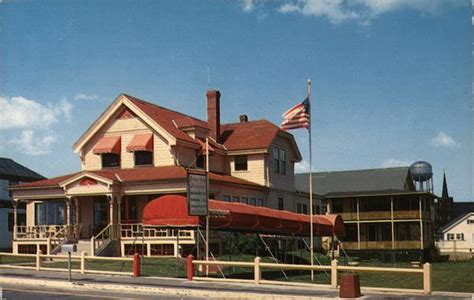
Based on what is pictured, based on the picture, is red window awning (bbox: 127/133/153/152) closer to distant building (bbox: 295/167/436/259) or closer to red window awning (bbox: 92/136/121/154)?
red window awning (bbox: 92/136/121/154)

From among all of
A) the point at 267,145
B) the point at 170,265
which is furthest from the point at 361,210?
the point at 170,265

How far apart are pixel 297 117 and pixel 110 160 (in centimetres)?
1841

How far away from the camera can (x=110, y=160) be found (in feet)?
144

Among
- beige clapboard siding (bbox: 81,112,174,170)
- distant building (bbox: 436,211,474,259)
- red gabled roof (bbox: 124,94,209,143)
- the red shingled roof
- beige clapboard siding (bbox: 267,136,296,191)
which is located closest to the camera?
the red shingled roof

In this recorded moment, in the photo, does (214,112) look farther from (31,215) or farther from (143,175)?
(31,215)

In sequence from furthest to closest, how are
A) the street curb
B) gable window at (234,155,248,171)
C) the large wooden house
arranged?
gable window at (234,155,248,171) → the large wooden house → the street curb

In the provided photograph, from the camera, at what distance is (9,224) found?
188ft

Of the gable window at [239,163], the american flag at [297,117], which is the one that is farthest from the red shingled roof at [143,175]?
the american flag at [297,117]

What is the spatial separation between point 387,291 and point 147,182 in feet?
59.9

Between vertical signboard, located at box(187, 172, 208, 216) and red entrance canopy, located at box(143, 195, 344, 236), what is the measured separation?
34.5 inches

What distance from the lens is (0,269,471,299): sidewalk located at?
70.8ft

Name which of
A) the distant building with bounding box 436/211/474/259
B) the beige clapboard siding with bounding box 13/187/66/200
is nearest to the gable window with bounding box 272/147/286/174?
the beige clapboard siding with bounding box 13/187/66/200

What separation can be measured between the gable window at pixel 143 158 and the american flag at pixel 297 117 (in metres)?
15.5

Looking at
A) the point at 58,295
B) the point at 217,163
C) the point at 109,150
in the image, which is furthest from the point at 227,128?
the point at 58,295
